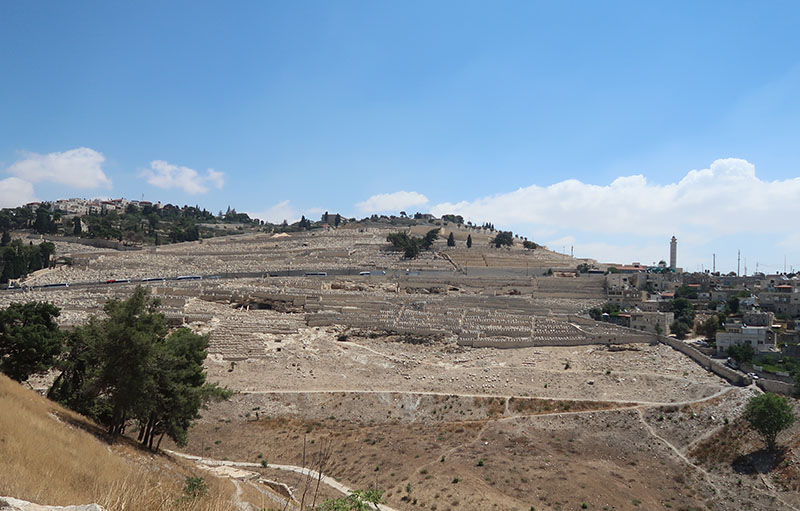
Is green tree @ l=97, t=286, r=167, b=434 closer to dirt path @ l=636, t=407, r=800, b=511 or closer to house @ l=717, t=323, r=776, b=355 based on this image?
dirt path @ l=636, t=407, r=800, b=511

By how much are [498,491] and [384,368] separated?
44.1 feet

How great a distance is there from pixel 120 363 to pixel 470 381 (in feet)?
57.1

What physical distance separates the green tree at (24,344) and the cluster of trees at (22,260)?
1343 inches

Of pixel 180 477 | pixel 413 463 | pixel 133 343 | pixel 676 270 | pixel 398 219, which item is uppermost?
pixel 398 219

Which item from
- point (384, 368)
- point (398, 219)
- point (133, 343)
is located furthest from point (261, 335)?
point (398, 219)

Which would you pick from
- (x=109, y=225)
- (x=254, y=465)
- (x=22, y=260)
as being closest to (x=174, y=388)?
(x=254, y=465)

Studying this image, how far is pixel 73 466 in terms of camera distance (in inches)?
344

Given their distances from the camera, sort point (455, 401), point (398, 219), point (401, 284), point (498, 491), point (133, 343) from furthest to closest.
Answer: point (398, 219) < point (401, 284) < point (455, 401) < point (498, 491) < point (133, 343)

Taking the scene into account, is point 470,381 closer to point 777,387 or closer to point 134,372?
point 777,387

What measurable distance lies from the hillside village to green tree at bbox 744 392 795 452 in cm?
64

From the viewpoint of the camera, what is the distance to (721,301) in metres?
45.4

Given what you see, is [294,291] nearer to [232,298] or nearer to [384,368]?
[232,298]

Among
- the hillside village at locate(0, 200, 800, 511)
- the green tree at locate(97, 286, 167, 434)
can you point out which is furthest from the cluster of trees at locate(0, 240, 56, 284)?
the green tree at locate(97, 286, 167, 434)

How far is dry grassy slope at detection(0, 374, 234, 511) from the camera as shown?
5.98 metres
